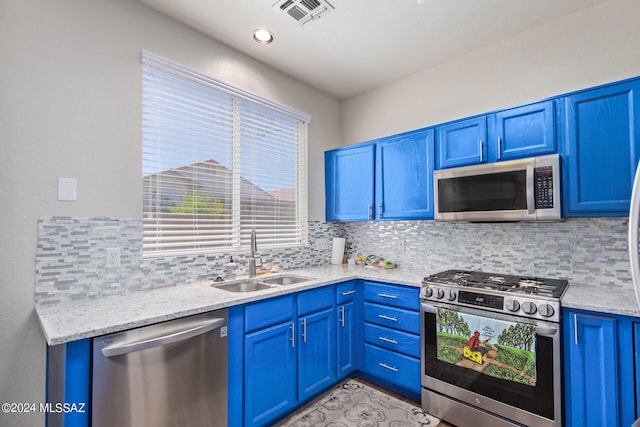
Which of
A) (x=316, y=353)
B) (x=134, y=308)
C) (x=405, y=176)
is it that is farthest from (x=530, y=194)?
(x=134, y=308)

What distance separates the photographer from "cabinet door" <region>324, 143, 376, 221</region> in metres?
3.01

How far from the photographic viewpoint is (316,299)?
233 cm

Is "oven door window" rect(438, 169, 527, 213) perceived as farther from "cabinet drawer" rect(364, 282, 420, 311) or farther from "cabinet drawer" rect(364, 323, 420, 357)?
"cabinet drawer" rect(364, 323, 420, 357)

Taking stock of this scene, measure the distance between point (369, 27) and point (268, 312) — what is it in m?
2.15

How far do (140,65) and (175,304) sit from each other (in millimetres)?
1561

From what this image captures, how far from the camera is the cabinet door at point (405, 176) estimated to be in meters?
2.61

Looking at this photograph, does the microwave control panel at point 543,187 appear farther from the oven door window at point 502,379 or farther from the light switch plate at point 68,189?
the light switch plate at point 68,189

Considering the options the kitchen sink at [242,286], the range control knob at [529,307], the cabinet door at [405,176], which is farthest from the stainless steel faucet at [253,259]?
the range control knob at [529,307]

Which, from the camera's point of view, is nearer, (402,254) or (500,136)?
(500,136)

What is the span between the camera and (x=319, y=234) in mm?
3330

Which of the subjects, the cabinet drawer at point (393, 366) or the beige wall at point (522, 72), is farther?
the cabinet drawer at point (393, 366)

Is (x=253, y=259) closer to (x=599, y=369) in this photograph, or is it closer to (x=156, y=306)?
(x=156, y=306)

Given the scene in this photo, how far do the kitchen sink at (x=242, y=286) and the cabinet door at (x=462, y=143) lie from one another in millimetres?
1700

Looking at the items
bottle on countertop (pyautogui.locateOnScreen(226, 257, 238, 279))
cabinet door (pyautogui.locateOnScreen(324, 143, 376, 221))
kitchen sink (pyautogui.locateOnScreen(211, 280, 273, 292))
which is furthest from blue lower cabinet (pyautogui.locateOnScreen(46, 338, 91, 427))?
cabinet door (pyautogui.locateOnScreen(324, 143, 376, 221))
